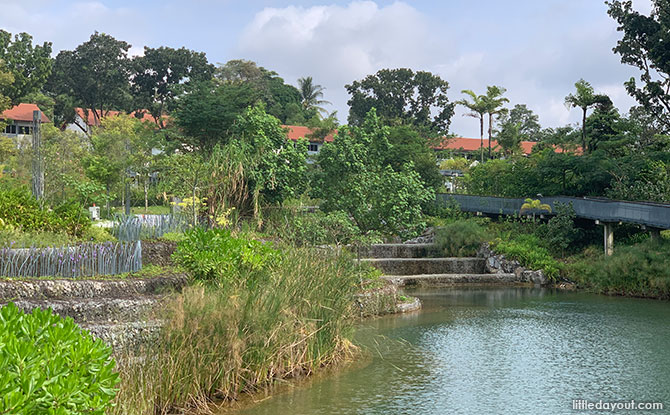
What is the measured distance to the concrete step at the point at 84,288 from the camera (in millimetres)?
9070

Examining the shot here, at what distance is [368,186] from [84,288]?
8008mm

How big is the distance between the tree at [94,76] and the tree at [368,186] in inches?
1676

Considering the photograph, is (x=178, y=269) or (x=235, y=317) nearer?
(x=235, y=317)

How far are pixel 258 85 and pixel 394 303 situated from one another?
45409 mm

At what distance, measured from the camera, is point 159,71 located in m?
56.7

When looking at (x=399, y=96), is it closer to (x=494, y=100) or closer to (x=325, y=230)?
(x=494, y=100)

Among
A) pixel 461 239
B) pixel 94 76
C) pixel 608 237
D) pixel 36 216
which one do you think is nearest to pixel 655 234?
pixel 608 237

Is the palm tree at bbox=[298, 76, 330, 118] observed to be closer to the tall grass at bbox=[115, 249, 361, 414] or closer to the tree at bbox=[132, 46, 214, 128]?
the tree at bbox=[132, 46, 214, 128]

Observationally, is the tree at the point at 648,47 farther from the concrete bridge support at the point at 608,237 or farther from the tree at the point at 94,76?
the tree at the point at 94,76

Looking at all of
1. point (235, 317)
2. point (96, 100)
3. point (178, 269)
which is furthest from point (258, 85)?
point (235, 317)

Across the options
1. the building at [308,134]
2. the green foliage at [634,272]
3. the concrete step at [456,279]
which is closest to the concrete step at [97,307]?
the concrete step at [456,279]

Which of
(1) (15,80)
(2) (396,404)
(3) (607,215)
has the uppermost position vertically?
(1) (15,80)

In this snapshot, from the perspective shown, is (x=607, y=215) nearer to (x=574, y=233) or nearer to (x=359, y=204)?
(x=574, y=233)

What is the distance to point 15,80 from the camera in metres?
41.0
